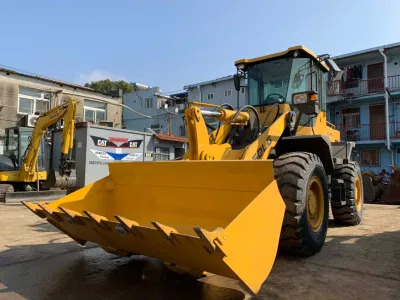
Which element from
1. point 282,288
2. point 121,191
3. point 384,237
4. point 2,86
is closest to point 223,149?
point 121,191

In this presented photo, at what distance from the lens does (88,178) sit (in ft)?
45.0

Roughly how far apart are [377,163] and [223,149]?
67.3 feet

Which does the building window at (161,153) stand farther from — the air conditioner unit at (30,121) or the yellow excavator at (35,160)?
the air conditioner unit at (30,121)

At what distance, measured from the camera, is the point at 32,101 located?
21578 mm

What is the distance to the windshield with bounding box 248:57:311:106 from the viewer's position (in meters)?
5.91

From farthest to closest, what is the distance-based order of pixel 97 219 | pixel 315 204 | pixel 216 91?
pixel 216 91
pixel 315 204
pixel 97 219

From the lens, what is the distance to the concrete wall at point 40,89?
65.8ft

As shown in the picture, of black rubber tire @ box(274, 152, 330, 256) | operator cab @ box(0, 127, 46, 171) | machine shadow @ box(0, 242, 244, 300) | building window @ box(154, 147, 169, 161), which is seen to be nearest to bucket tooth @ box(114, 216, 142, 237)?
machine shadow @ box(0, 242, 244, 300)

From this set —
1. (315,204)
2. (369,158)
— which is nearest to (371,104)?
(369,158)

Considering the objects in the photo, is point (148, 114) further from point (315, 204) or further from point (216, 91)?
point (315, 204)

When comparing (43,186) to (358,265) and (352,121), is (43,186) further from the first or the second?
(352,121)

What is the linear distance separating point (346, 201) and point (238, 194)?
3385 millimetres

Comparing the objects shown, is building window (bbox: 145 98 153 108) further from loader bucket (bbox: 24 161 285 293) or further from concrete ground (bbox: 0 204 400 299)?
loader bucket (bbox: 24 161 285 293)

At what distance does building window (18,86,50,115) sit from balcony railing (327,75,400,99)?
16.9m
